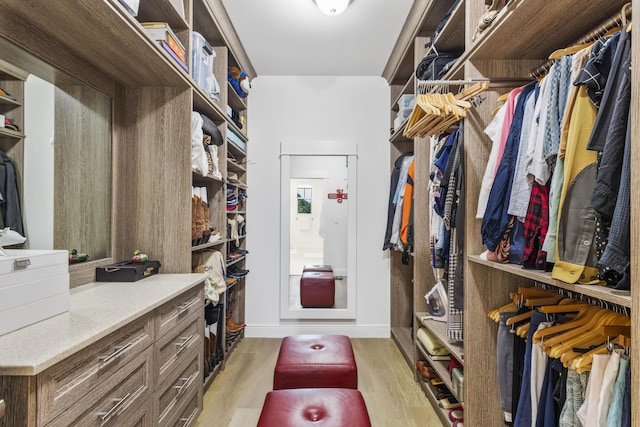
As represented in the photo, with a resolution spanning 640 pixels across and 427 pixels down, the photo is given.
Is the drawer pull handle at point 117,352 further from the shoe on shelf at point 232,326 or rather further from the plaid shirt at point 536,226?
the shoe on shelf at point 232,326

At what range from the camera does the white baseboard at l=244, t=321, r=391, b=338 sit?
3418mm

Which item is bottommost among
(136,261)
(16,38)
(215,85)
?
(136,261)

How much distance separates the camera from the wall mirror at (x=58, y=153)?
1.34 m

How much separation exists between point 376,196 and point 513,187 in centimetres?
221

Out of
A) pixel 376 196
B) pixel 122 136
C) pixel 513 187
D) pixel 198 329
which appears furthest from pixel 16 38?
pixel 376 196

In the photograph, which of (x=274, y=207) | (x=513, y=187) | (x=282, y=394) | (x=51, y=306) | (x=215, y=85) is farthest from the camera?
(x=274, y=207)

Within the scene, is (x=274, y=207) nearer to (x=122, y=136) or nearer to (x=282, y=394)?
(x=122, y=136)

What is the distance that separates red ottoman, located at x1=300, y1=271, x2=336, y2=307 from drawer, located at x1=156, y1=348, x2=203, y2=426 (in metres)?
1.53

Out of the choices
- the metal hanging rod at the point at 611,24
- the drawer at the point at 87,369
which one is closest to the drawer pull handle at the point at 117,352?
the drawer at the point at 87,369

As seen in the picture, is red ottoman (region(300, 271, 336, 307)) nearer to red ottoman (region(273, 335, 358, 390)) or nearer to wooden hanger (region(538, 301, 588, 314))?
red ottoman (region(273, 335, 358, 390))

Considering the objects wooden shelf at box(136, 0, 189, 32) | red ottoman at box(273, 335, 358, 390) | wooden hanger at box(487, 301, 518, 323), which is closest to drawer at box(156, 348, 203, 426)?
red ottoman at box(273, 335, 358, 390)

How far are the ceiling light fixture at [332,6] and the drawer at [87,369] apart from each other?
217cm

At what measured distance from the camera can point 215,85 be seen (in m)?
2.38

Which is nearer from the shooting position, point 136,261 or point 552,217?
point 552,217
